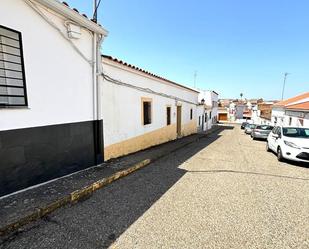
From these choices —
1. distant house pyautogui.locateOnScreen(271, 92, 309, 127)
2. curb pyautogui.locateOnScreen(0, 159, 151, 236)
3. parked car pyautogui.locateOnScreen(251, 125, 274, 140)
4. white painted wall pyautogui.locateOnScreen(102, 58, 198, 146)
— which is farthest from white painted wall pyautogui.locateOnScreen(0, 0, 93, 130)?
parked car pyautogui.locateOnScreen(251, 125, 274, 140)

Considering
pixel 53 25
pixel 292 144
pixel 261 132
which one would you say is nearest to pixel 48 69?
pixel 53 25

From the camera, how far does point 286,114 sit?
58.9ft

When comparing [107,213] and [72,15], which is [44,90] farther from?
[107,213]

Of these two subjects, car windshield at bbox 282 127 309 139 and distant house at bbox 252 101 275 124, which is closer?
car windshield at bbox 282 127 309 139

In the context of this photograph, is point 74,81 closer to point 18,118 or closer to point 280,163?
point 18,118

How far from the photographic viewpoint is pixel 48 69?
432 cm

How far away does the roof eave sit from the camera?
13.5 feet

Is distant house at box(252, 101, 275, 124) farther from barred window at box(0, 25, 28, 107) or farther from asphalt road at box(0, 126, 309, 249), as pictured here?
barred window at box(0, 25, 28, 107)

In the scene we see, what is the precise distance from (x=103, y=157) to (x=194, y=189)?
10.6 feet

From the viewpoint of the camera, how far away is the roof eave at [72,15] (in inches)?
162

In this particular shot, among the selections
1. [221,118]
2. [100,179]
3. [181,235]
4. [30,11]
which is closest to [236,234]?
[181,235]

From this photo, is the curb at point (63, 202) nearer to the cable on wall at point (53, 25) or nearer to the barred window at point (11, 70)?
the barred window at point (11, 70)

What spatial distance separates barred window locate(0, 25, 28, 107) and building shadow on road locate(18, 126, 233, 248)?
236 centimetres

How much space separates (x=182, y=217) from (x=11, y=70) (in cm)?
422
